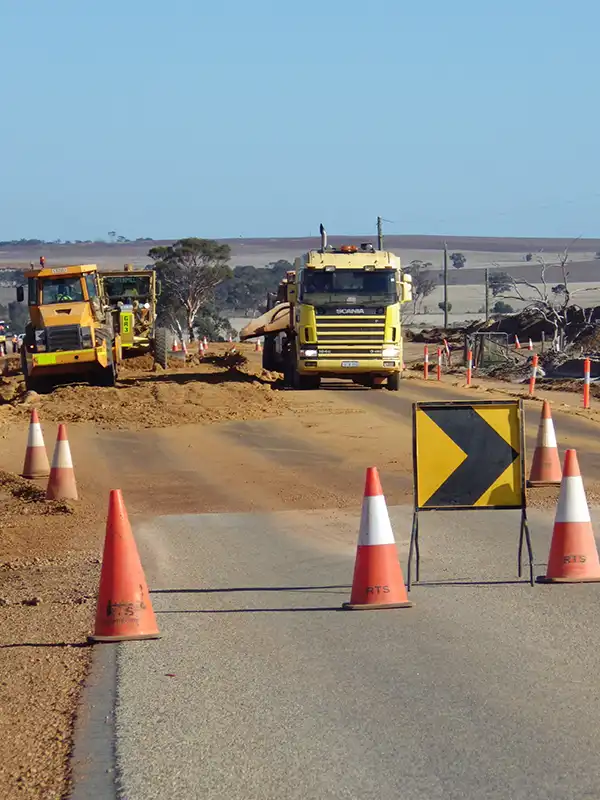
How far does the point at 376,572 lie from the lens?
8703mm

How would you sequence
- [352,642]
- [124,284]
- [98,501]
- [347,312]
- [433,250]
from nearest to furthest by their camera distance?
[352,642]
[98,501]
[347,312]
[124,284]
[433,250]

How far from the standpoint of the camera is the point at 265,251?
644ft

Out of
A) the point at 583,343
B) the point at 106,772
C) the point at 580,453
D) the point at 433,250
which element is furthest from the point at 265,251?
the point at 106,772

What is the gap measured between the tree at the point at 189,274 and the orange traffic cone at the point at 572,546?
73094 millimetres

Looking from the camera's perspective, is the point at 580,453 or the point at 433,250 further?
the point at 433,250

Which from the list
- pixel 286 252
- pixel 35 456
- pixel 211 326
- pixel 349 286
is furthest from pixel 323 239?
pixel 286 252

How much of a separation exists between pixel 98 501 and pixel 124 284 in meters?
25.9

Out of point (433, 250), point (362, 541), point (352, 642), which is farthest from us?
point (433, 250)

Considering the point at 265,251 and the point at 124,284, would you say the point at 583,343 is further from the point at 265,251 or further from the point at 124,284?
the point at 265,251

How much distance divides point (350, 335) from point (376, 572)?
64.4ft

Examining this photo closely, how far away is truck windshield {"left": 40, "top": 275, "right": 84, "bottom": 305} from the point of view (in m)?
29.7

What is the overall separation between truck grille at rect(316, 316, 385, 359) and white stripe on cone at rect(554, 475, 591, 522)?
61.6 feet

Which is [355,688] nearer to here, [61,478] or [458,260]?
[61,478]

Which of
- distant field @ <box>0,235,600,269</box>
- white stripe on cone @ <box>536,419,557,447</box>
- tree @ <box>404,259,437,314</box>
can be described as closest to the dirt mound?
white stripe on cone @ <box>536,419,557,447</box>
